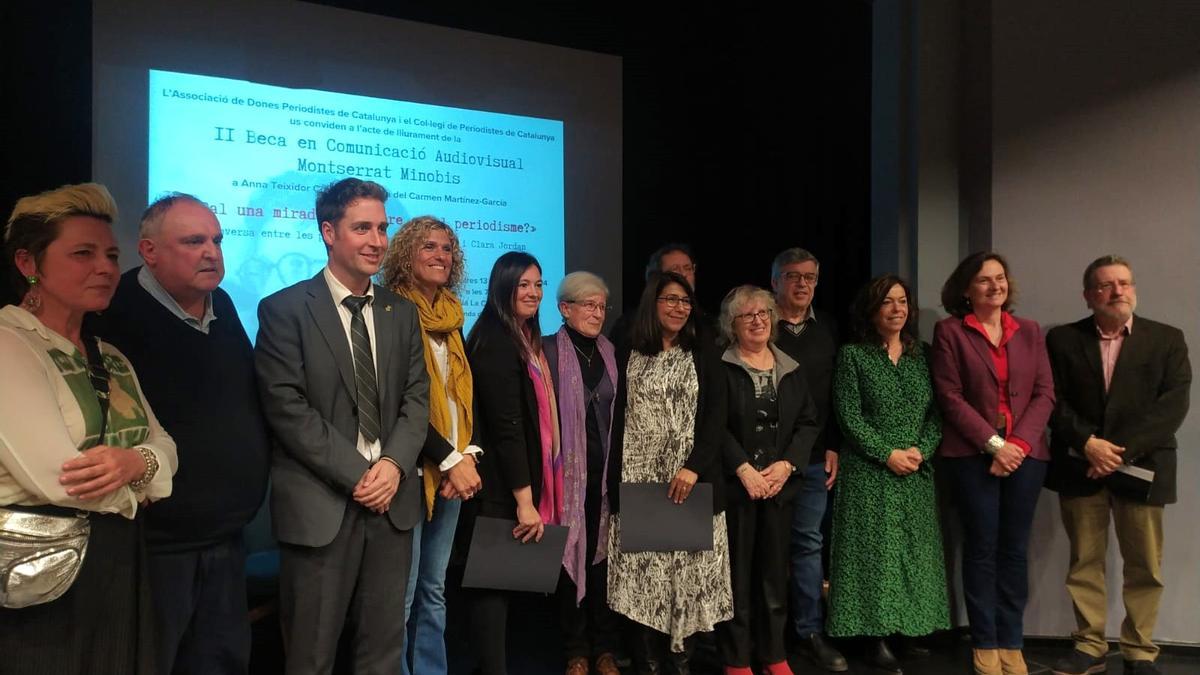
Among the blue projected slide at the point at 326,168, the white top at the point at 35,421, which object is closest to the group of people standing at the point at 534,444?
the white top at the point at 35,421

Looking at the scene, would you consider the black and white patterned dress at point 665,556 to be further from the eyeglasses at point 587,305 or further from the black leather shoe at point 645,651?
the eyeglasses at point 587,305

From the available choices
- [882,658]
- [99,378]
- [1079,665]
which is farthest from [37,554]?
[1079,665]

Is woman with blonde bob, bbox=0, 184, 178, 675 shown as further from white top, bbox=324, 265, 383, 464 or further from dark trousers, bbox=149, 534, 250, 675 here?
white top, bbox=324, 265, 383, 464

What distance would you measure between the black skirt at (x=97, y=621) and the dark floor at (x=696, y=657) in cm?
136

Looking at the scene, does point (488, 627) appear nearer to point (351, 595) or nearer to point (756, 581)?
point (351, 595)

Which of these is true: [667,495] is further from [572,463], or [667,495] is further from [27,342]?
[27,342]

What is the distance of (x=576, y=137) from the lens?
443 centimetres

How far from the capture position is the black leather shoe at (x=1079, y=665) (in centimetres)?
332

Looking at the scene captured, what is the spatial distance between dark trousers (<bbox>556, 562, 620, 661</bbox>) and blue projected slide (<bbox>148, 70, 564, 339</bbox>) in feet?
5.07

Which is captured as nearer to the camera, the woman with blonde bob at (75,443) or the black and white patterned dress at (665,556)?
the woman with blonde bob at (75,443)

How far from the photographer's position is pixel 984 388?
3242mm

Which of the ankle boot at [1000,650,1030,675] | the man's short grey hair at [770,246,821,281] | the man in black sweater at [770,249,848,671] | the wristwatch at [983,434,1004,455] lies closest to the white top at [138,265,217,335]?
the man in black sweater at [770,249,848,671]

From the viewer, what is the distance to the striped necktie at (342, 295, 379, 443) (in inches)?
87.4

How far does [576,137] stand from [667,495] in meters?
2.31
